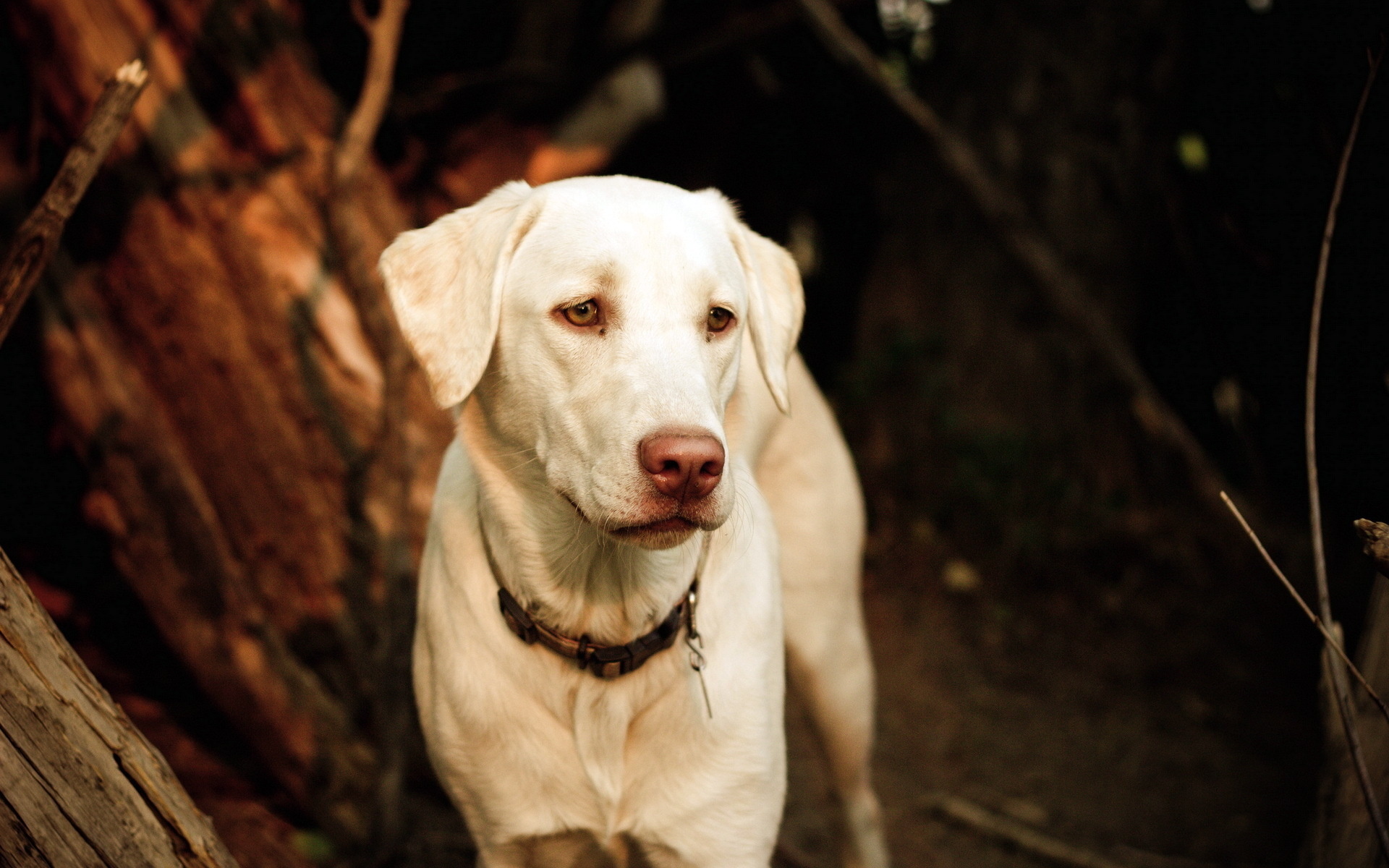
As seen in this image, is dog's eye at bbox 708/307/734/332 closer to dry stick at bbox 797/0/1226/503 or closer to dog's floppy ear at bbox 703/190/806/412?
dog's floppy ear at bbox 703/190/806/412

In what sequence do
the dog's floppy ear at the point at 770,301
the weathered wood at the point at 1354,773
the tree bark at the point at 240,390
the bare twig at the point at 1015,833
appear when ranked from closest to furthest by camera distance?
the dog's floppy ear at the point at 770,301, the weathered wood at the point at 1354,773, the tree bark at the point at 240,390, the bare twig at the point at 1015,833

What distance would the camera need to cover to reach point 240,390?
336 centimetres

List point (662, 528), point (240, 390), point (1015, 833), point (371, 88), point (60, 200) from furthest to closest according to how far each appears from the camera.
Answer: point (1015, 833) → point (240, 390) → point (371, 88) → point (60, 200) → point (662, 528)

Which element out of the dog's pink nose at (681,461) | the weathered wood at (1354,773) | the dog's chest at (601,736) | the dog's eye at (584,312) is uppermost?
→ the dog's eye at (584,312)

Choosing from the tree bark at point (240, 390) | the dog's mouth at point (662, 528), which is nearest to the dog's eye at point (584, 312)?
the dog's mouth at point (662, 528)

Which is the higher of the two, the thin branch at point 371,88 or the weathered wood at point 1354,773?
the thin branch at point 371,88

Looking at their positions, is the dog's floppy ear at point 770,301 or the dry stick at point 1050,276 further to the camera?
the dry stick at point 1050,276

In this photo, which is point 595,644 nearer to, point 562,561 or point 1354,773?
point 562,561

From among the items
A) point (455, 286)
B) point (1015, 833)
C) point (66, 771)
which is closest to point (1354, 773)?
point (1015, 833)

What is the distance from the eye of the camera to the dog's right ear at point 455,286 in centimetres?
197

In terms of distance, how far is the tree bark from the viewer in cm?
319

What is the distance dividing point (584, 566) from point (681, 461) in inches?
20.5

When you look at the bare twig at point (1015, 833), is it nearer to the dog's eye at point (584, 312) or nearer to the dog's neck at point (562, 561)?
the dog's neck at point (562, 561)

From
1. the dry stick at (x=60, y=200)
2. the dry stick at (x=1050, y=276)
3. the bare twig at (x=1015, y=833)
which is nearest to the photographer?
the dry stick at (x=60, y=200)
